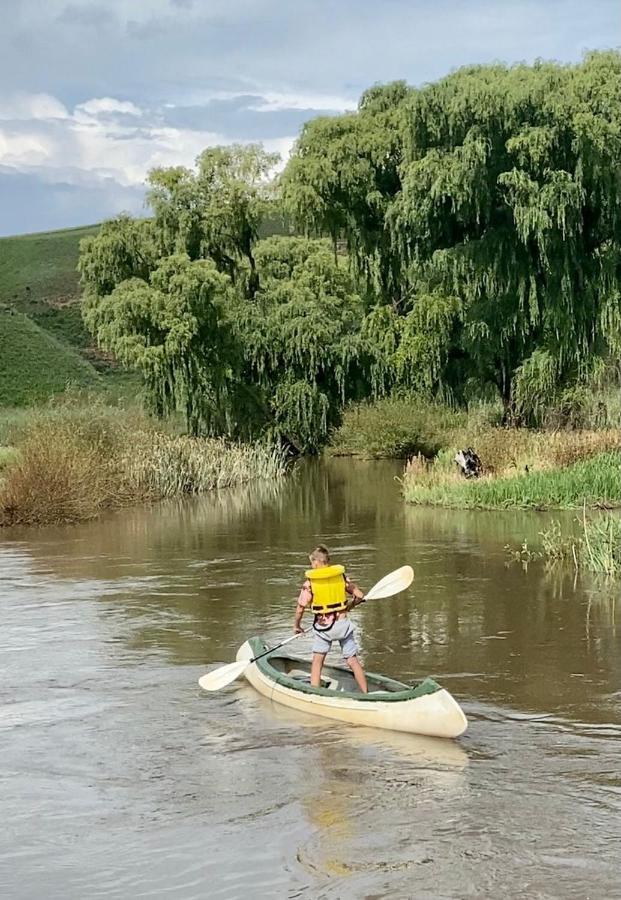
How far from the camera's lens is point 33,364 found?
70.1 metres

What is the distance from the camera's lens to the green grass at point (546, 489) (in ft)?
72.6

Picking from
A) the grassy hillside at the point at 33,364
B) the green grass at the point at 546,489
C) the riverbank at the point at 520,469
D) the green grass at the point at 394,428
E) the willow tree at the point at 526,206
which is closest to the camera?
the green grass at the point at 546,489

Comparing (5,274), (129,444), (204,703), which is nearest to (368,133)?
(129,444)

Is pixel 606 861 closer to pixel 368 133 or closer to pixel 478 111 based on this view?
pixel 478 111

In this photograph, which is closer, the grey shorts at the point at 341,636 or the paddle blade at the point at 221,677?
the grey shorts at the point at 341,636

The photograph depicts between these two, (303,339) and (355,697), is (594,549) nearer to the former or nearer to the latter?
(355,697)

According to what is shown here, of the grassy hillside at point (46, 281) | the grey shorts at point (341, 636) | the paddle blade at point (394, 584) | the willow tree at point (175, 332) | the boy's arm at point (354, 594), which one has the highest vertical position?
the grassy hillside at point (46, 281)

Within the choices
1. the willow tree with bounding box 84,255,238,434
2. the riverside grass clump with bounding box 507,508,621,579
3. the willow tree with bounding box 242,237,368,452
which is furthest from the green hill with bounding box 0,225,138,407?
the riverside grass clump with bounding box 507,508,621,579

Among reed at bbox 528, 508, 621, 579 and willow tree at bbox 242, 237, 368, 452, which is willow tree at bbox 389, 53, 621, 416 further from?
reed at bbox 528, 508, 621, 579

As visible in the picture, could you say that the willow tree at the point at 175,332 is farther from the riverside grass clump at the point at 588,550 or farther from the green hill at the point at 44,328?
the riverside grass clump at the point at 588,550

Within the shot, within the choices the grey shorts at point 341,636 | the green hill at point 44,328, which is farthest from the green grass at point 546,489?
the green hill at point 44,328

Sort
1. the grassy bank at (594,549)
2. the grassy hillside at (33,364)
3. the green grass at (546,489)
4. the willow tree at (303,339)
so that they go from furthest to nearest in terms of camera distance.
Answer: the grassy hillside at (33,364), the willow tree at (303,339), the green grass at (546,489), the grassy bank at (594,549)

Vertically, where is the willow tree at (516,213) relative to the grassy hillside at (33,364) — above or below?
above

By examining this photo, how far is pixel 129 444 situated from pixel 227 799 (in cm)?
2005
